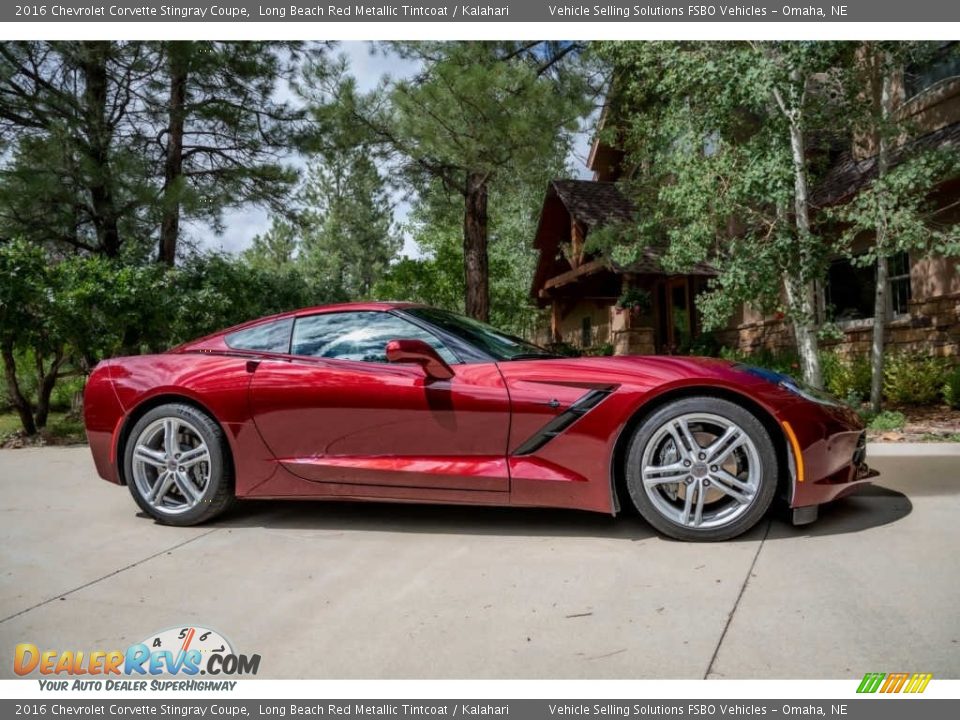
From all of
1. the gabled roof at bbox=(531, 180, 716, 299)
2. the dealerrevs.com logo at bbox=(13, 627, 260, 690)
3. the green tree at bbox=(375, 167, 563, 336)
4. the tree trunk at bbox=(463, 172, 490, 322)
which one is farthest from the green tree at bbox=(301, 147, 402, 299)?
the dealerrevs.com logo at bbox=(13, 627, 260, 690)

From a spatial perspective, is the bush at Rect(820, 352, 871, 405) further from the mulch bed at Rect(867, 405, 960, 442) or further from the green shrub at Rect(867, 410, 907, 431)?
the green shrub at Rect(867, 410, 907, 431)

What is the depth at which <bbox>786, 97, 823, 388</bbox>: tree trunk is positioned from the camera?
7938 mm

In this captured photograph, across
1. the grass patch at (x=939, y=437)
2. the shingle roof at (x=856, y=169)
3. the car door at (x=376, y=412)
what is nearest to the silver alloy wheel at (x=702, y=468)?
the car door at (x=376, y=412)

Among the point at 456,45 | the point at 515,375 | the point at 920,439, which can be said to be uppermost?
the point at 456,45

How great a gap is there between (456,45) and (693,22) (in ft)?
25.1

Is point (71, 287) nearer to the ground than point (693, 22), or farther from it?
nearer to the ground

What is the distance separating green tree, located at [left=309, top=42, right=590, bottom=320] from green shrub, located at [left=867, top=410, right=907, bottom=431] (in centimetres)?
602

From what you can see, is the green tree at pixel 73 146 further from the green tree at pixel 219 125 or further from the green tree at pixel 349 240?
the green tree at pixel 349 240

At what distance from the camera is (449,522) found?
151 inches

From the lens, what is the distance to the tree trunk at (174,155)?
33.9 ft

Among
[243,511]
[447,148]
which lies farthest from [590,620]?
[447,148]

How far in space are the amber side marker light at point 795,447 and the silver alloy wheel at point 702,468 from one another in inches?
6.4
